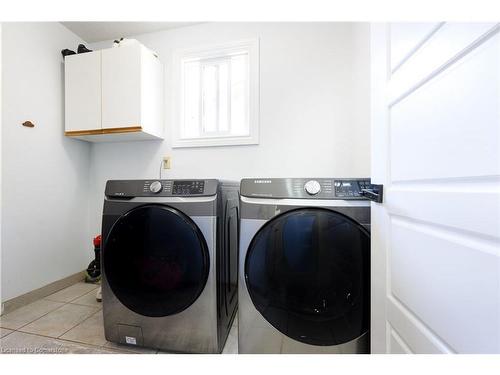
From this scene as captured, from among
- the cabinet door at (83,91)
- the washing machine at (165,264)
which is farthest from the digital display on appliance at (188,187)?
the cabinet door at (83,91)

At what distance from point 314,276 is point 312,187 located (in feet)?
1.24

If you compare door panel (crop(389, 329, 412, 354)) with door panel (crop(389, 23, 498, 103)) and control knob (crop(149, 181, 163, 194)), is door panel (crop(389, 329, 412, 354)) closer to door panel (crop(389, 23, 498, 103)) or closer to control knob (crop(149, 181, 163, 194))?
door panel (crop(389, 23, 498, 103))

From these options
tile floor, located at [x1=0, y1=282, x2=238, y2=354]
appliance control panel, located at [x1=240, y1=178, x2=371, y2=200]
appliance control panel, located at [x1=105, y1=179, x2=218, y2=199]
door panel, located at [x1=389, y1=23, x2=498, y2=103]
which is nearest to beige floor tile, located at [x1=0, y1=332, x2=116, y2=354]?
tile floor, located at [x1=0, y1=282, x2=238, y2=354]

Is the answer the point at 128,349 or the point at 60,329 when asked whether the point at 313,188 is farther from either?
the point at 60,329

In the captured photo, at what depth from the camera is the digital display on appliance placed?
0.98 metres

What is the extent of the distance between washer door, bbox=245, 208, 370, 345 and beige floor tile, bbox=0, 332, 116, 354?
925mm

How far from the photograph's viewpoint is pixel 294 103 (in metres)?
1.71

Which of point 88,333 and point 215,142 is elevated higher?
point 215,142

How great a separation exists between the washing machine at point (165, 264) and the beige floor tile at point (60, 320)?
0.42m

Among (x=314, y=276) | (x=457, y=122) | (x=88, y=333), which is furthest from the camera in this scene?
(x=88, y=333)

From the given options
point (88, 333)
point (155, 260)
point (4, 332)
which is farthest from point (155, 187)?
point (4, 332)
